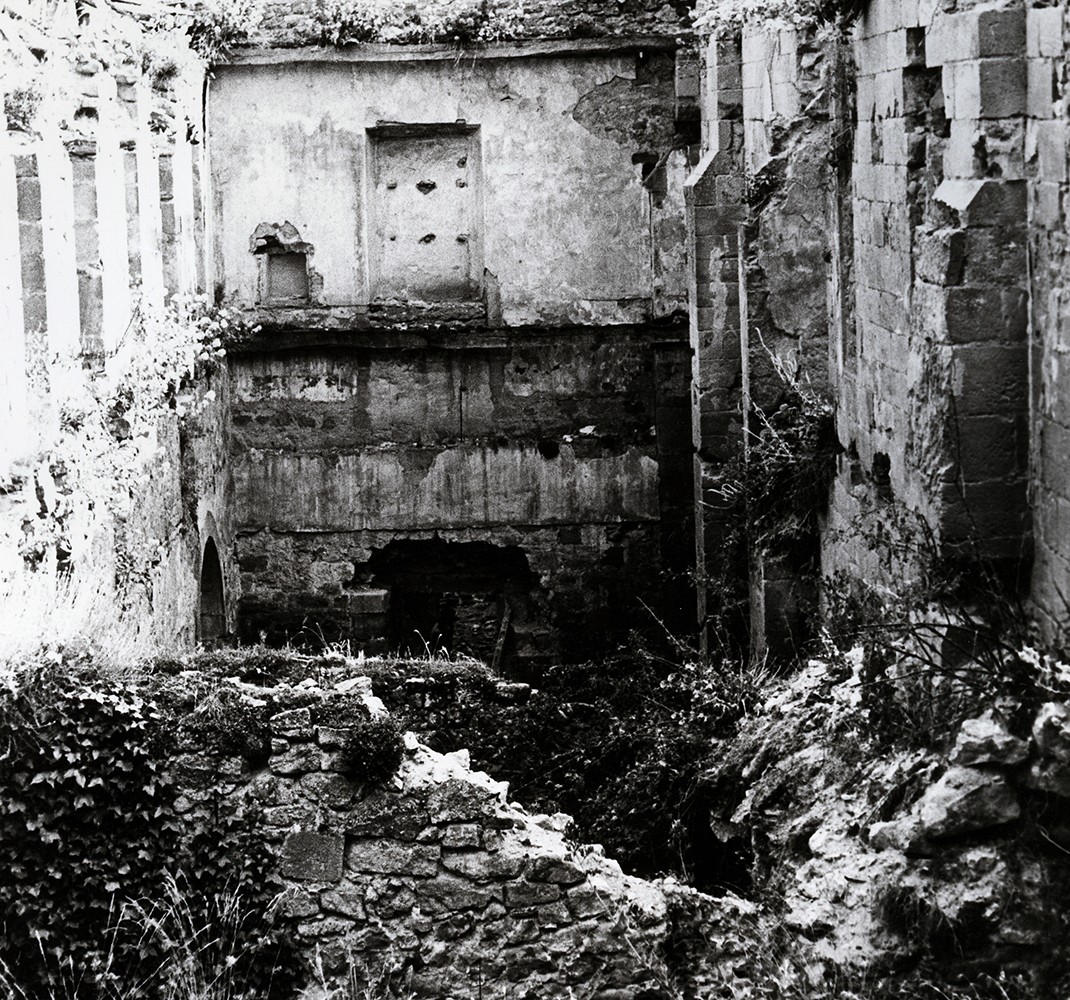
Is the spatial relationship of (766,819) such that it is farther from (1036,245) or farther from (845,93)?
(845,93)

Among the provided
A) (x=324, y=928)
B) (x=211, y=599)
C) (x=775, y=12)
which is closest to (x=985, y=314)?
(x=324, y=928)

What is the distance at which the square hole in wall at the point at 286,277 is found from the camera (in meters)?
16.3

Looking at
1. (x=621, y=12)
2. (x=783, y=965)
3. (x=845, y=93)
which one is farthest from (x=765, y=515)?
(x=621, y=12)

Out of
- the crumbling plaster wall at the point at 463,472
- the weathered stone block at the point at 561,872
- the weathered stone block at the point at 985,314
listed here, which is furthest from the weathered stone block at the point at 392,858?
the crumbling plaster wall at the point at 463,472

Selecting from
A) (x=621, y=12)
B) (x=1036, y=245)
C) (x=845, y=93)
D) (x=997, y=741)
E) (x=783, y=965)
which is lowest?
(x=783, y=965)

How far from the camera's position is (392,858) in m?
7.77

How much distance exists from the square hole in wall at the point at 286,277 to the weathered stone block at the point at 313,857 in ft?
30.4

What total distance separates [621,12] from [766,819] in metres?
9.98

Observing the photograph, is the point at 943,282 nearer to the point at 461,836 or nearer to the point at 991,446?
the point at 991,446

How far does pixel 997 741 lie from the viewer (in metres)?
6.39

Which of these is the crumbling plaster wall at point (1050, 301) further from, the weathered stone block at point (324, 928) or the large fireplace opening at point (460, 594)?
the large fireplace opening at point (460, 594)

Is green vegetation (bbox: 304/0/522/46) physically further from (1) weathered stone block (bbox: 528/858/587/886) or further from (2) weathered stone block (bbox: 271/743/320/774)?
(1) weathered stone block (bbox: 528/858/587/886)

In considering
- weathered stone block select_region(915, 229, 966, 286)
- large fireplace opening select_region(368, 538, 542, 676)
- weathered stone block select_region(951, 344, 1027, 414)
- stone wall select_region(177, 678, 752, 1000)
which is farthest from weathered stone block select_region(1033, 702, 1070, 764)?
large fireplace opening select_region(368, 538, 542, 676)

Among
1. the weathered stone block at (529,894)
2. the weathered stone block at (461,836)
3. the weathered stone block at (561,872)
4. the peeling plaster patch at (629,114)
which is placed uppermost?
the peeling plaster patch at (629,114)
